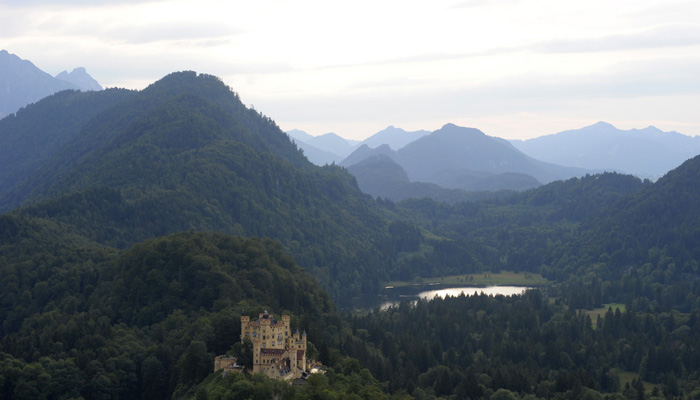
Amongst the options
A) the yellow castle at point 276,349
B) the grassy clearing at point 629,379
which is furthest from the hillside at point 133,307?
the grassy clearing at point 629,379

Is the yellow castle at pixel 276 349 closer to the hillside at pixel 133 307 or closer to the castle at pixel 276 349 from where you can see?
the castle at pixel 276 349

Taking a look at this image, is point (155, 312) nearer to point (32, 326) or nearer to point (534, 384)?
point (32, 326)

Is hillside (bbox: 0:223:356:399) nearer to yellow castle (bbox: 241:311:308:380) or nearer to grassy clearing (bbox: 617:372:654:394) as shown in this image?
yellow castle (bbox: 241:311:308:380)

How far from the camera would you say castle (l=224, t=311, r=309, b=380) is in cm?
9419

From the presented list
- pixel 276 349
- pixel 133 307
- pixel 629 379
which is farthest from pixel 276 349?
pixel 629 379

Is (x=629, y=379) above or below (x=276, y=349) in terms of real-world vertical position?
below

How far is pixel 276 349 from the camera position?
316 ft

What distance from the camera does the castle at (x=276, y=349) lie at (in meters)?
94.2

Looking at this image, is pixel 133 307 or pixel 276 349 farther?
pixel 133 307

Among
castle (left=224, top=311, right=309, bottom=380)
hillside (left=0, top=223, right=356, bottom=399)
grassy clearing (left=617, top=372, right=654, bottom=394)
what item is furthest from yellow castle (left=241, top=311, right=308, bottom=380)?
grassy clearing (left=617, top=372, right=654, bottom=394)

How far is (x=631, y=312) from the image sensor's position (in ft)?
576

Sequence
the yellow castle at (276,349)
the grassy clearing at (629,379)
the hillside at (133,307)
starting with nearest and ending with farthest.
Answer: the yellow castle at (276,349), the hillside at (133,307), the grassy clearing at (629,379)

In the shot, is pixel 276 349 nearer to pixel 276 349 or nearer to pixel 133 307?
pixel 276 349

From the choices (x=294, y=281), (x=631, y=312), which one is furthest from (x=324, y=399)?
(x=631, y=312)
